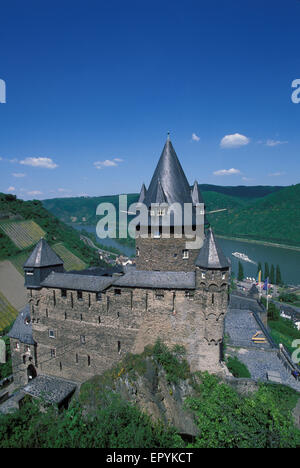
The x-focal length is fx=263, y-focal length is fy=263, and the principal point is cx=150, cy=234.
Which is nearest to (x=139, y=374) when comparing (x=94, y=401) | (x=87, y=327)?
(x=94, y=401)

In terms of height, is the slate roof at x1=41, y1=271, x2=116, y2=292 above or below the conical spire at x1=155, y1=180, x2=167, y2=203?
below

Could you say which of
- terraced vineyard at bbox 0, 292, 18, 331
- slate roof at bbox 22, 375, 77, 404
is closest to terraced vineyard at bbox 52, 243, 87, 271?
terraced vineyard at bbox 0, 292, 18, 331

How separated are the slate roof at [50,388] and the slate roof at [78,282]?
23.5 ft

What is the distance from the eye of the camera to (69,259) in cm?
6106

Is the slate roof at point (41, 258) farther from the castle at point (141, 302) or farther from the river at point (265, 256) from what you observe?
the river at point (265, 256)

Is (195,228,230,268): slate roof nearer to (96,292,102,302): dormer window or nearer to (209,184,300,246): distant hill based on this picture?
(96,292,102,302): dormer window

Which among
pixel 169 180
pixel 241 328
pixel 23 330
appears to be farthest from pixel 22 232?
pixel 169 180

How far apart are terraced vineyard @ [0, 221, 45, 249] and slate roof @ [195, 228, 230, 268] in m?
47.9

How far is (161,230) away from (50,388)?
13.6 meters

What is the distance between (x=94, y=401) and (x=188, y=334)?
20.9ft

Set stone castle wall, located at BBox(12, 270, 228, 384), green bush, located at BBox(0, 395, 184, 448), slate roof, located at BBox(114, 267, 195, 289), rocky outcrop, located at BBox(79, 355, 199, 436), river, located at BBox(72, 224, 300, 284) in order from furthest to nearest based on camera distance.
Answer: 1. river, located at BBox(72, 224, 300, 284)
2. slate roof, located at BBox(114, 267, 195, 289)
3. stone castle wall, located at BBox(12, 270, 228, 384)
4. rocky outcrop, located at BBox(79, 355, 199, 436)
5. green bush, located at BBox(0, 395, 184, 448)

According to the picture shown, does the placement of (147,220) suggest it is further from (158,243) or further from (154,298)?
(154,298)

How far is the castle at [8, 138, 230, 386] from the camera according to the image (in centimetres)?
1571

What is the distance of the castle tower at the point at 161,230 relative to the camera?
17.1 meters
